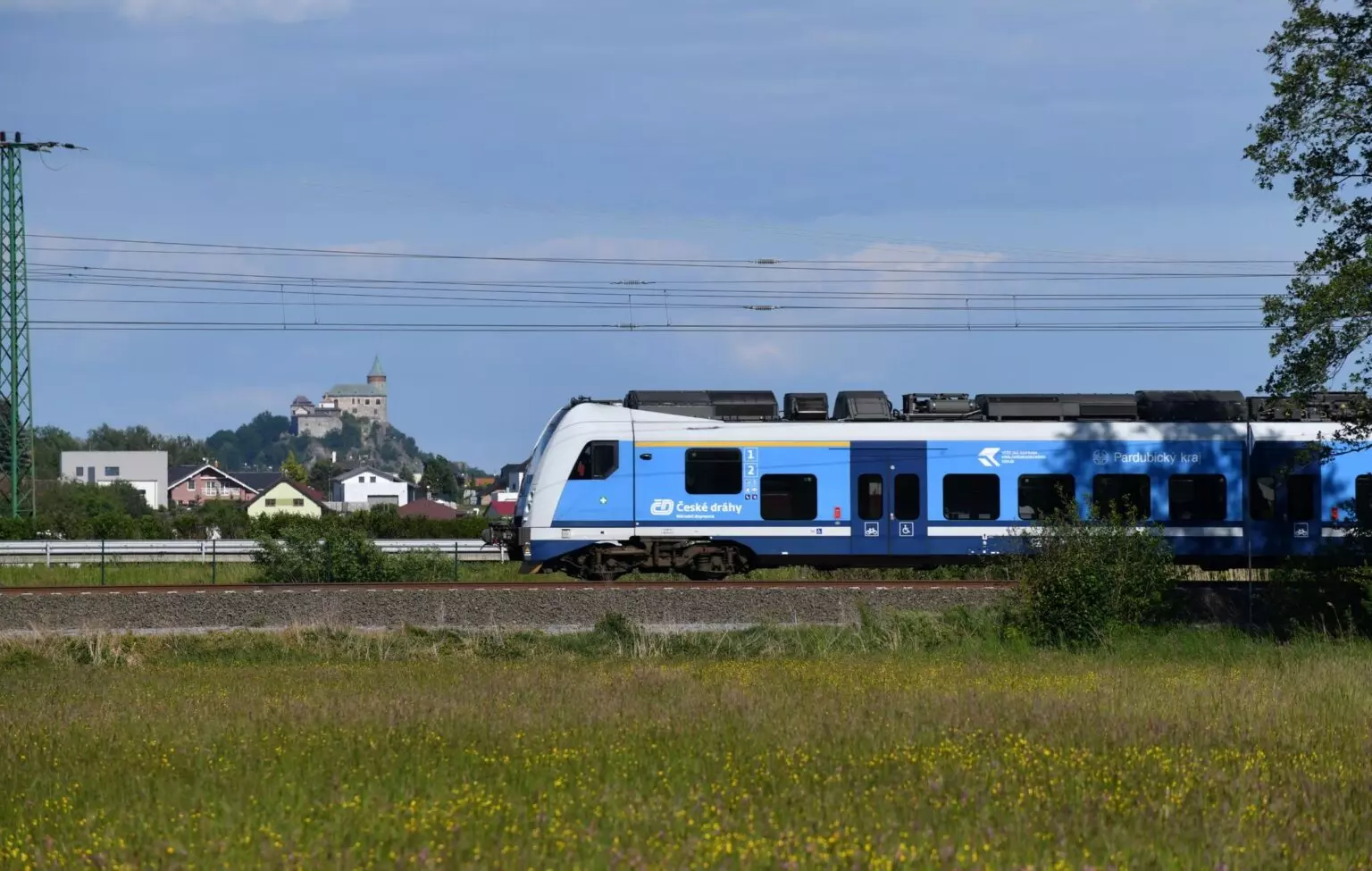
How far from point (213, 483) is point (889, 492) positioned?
174544 mm

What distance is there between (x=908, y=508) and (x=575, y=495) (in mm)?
5974

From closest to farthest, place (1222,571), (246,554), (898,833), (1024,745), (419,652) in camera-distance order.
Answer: (898,833), (1024,745), (419,652), (1222,571), (246,554)

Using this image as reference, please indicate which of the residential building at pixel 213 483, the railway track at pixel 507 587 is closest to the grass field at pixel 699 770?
the railway track at pixel 507 587

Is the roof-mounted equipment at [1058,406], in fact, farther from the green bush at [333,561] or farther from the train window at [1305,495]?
the green bush at [333,561]

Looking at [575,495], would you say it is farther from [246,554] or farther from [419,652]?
[246,554]

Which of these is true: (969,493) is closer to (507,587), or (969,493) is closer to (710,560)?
(710,560)

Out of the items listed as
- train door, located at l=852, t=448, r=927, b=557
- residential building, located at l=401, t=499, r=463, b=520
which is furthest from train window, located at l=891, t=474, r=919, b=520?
residential building, located at l=401, t=499, r=463, b=520

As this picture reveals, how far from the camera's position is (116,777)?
906cm

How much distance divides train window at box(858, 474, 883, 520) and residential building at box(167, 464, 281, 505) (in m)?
160

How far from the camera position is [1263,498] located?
27.0 meters

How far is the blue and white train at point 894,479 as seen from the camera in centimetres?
2641

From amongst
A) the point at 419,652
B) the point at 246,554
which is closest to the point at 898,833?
the point at 419,652

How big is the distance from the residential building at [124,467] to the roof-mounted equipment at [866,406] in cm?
13737

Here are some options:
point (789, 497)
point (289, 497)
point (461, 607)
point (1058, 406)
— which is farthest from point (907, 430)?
point (289, 497)
